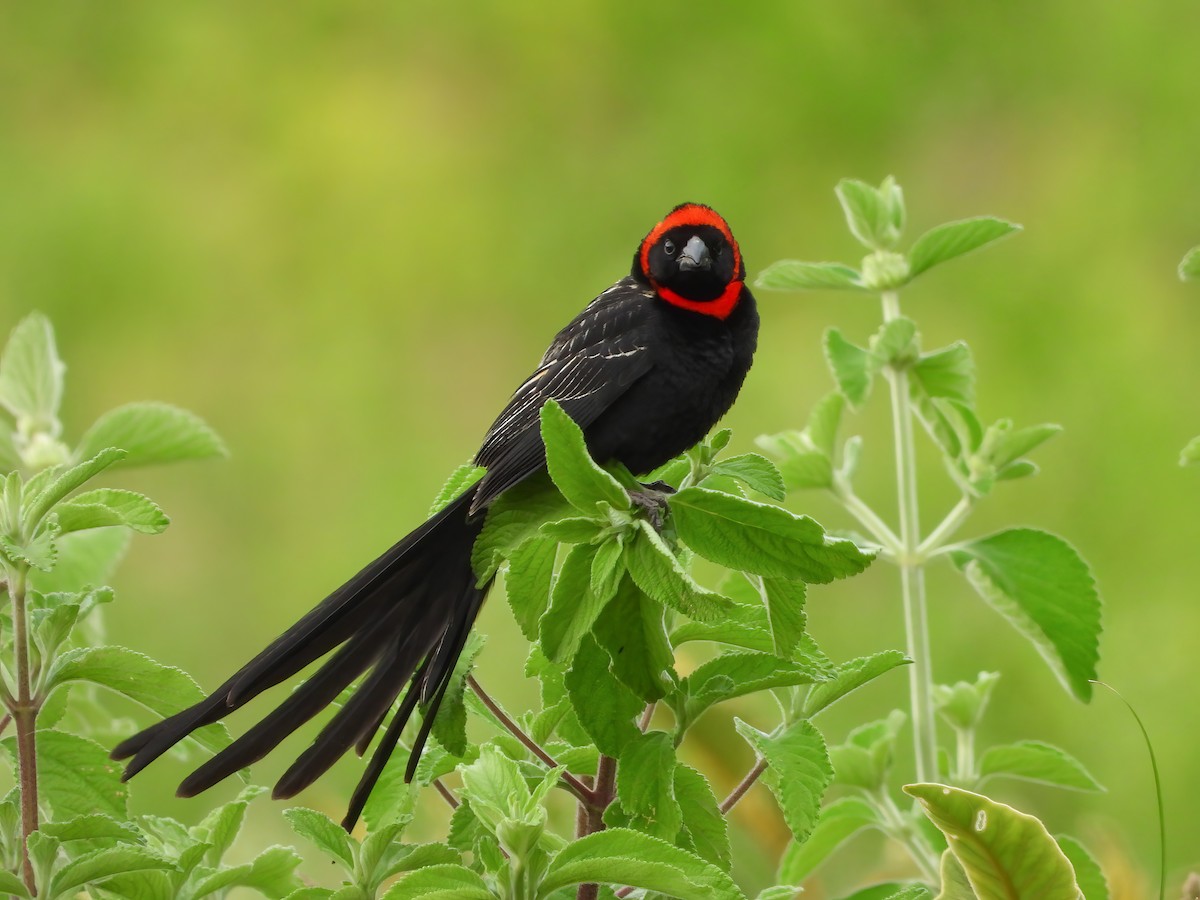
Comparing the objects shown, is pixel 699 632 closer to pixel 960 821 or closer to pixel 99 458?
pixel 960 821

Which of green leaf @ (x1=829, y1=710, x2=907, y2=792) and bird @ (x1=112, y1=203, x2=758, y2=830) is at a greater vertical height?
bird @ (x1=112, y1=203, x2=758, y2=830)

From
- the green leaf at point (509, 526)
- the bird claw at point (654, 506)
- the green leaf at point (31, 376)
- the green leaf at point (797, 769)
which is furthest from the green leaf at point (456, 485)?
the green leaf at point (31, 376)

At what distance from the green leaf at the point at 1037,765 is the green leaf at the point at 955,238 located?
1.05 feet

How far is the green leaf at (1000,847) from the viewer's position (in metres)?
0.62

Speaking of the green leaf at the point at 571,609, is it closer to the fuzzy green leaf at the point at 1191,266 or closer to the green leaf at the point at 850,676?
the green leaf at the point at 850,676

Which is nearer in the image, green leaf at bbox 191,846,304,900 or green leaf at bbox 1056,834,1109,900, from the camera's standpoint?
green leaf at bbox 191,846,304,900

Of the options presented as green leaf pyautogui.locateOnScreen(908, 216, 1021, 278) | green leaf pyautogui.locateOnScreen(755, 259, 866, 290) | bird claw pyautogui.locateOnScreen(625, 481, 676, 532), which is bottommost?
bird claw pyautogui.locateOnScreen(625, 481, 676, 532)

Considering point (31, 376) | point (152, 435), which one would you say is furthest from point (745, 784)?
point (31, 376)

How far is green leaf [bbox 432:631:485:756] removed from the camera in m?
0.69

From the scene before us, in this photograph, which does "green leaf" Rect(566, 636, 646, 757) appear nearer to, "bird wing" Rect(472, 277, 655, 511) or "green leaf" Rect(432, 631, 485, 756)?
"green leaf" Rect(432, 631, 485, 756)

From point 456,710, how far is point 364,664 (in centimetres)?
11

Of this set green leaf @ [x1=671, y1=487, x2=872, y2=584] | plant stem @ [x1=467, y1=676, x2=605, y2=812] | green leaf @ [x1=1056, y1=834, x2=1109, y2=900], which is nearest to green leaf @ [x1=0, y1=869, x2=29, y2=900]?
plant stem @ [x1=467, y1=676, x2=605, y2=812]

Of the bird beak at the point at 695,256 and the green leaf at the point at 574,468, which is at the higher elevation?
the bird beak at the point at 695,256

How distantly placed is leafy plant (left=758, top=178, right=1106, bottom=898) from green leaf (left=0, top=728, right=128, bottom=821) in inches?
15.5
